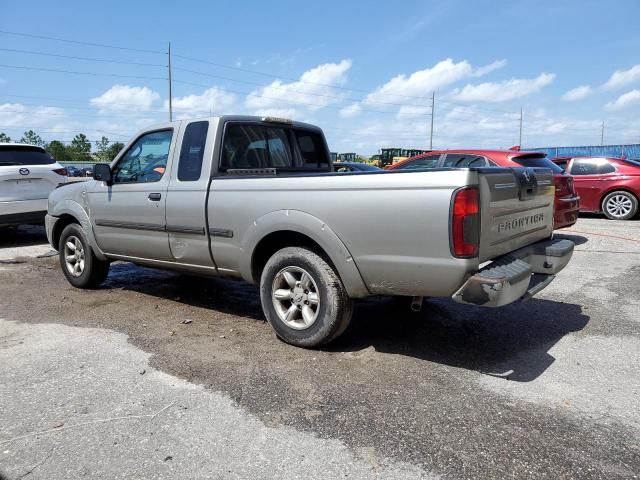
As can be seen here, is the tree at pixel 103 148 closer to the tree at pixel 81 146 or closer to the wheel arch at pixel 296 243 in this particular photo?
the tree at pixel 81 146

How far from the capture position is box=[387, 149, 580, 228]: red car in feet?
24.9

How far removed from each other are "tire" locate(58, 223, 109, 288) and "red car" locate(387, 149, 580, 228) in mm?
4124

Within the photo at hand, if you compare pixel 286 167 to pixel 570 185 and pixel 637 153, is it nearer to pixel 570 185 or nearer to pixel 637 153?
pixel 570 185

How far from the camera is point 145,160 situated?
5.32 m

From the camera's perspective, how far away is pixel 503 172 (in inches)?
142

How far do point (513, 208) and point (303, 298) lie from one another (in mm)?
1738

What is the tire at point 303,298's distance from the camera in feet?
12.5

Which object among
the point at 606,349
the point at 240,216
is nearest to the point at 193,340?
the point at 240,216

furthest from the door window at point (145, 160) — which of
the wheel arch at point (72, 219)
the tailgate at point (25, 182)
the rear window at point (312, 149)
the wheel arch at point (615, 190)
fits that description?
the wheel arch at point (615, 190)

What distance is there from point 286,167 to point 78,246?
282cm

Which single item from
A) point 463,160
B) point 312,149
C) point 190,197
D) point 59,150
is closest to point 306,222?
point 190,197

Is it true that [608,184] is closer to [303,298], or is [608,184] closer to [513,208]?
[513,208]

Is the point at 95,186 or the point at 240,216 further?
the point at 95,186

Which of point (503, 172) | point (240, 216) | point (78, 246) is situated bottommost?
point (78, 246)
